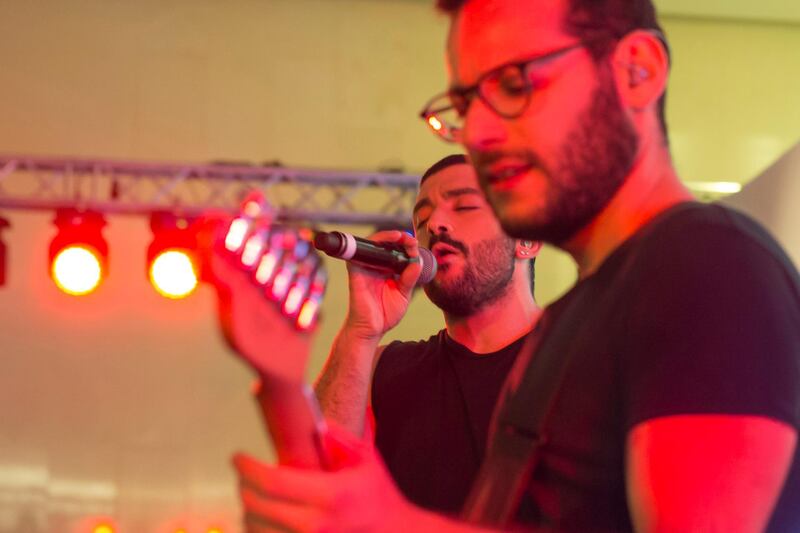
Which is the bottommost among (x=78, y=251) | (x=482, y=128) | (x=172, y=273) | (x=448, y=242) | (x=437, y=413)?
(x=437, y=413)

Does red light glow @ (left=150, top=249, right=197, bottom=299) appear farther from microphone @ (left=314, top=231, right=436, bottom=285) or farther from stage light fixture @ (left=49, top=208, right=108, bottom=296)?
microphone @ (left=314, top=231, right=436, bottom=285)

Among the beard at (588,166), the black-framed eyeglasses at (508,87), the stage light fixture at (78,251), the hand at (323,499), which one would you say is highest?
the stage light fixture at (78,251)

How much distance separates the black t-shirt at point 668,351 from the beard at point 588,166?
0.06 metres

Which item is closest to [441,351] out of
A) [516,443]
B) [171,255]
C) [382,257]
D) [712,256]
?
[382,257]

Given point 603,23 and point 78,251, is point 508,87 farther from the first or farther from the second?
point 78,251

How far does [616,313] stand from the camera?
101 centimetres

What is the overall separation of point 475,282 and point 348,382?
1.25 ft

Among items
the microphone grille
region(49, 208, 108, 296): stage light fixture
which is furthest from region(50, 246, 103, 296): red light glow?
the microphone grille

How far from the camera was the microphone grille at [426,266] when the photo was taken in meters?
2.14

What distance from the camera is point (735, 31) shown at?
5.89 meters

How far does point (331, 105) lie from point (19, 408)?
2.31 meters

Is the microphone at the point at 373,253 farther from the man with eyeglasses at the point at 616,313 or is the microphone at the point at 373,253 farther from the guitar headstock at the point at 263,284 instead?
the guitar headstock at the point at 263,284

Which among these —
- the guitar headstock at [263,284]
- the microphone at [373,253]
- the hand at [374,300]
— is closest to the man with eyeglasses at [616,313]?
the guitar headstock at [263,284]

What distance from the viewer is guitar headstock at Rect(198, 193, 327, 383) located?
34.8 inches
